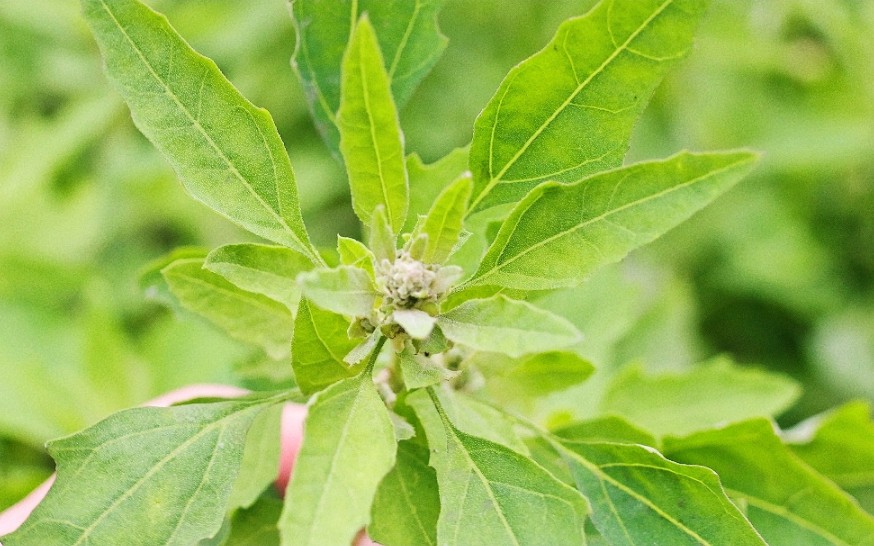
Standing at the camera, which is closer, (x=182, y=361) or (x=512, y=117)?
(x=512, y=117)

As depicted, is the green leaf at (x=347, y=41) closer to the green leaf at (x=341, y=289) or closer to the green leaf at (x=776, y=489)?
the green leaf at (x=341, y=289)

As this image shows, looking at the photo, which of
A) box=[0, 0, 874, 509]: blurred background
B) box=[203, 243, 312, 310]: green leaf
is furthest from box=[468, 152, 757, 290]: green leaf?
box=[0, 0, 874, 509]: blurred background

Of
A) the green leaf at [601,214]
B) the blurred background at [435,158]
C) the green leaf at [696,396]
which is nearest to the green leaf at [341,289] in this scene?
the green leaf at [601,214]

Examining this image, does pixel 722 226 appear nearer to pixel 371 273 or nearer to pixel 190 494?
pixel 371 273

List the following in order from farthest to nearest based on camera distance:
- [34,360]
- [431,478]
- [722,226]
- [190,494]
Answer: [722,226] → [34,360] → [431,478] → [190,494]

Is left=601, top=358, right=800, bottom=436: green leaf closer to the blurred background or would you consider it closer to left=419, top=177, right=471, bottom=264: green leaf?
the blurred background

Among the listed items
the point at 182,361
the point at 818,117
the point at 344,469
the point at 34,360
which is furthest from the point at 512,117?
the point at 818,117

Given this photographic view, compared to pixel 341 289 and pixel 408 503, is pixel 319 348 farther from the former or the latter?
pixel 408 503
